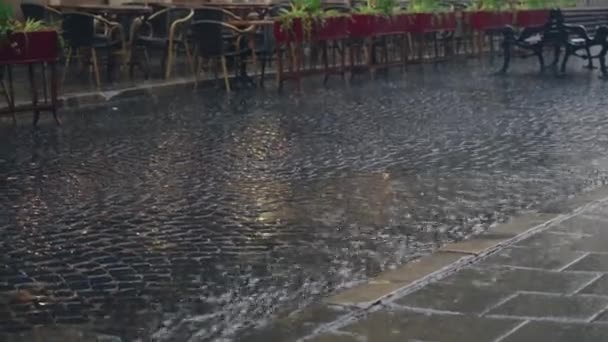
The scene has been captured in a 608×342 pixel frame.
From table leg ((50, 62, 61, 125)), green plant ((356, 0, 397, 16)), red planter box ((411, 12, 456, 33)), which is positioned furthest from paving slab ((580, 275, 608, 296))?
red planter box ((411, 12, 456, 33))

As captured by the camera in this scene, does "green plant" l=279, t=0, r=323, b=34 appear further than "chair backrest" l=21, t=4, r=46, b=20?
No

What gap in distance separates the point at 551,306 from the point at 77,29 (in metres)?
10.5

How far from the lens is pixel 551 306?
4.96 metres

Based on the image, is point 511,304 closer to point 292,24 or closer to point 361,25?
point 292,24

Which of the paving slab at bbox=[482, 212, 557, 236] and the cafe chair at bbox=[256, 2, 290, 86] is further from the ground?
the cafe chair at bbox=[256, 2, 290, 86]

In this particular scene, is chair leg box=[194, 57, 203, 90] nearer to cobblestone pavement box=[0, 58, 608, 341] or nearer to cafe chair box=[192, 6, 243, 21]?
cafe chair box=[192, 6, 243, 21]

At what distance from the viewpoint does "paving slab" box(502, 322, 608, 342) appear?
176 inches

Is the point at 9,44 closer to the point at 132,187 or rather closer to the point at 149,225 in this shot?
the point at 132,187

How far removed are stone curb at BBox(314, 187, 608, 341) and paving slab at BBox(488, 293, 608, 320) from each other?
51cm

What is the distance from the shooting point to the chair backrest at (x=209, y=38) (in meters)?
15.1

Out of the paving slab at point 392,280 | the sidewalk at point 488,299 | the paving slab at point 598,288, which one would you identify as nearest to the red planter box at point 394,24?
the sidewalk at point 488,299

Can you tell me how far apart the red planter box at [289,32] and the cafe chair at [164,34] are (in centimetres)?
156

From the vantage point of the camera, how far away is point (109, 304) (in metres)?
5.24

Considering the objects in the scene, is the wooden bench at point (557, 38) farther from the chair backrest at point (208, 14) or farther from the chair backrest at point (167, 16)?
the chair backrest at point (167, 16)
